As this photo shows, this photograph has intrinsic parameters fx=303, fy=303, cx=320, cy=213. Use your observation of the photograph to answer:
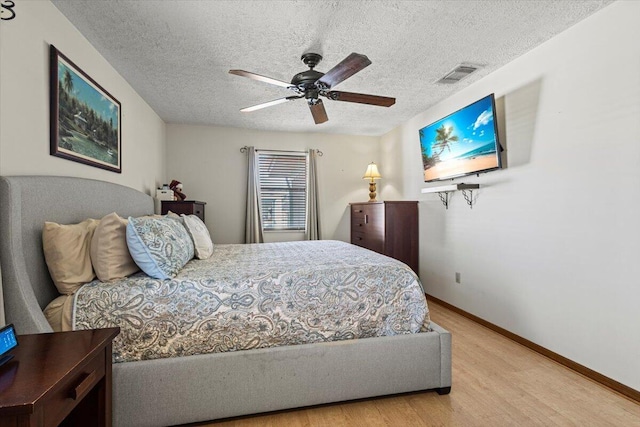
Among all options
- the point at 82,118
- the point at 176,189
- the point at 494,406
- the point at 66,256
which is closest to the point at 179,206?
the point at 176,189

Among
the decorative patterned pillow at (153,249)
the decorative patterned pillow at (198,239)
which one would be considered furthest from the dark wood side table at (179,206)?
the decorative patterned pillow at (153,249)

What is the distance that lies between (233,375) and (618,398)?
2.34m

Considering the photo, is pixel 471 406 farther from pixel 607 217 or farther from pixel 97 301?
pixel 97 301

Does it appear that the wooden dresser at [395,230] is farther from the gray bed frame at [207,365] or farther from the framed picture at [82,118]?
the framed picture at [82,118]

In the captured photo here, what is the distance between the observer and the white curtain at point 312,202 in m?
4.85

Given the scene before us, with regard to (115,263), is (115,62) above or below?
above

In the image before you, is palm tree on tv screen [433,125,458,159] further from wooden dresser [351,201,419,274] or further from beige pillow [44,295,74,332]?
beige pillow [44,295,74,332]

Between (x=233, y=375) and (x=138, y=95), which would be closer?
(x=233, y=375)

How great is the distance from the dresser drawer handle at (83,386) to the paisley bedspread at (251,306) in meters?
0.47

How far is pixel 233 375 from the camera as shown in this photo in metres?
1.66

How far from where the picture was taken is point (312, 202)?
4867mm

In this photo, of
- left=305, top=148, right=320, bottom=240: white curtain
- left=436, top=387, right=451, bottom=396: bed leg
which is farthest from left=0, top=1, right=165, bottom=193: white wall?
left=305, top=148, right=320, bottom=240: white curtain

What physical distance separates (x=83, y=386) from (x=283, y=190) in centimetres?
399

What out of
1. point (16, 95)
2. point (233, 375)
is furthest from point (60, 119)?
point (233, 375)
